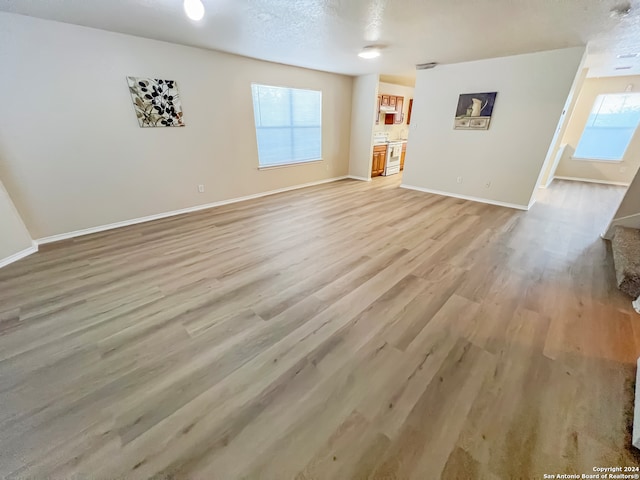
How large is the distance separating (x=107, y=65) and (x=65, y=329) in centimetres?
318

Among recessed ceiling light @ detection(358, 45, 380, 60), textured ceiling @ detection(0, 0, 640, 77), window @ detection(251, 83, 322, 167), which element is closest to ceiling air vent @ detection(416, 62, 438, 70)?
textured ceiling @ detection(0, 0, 640, 77)

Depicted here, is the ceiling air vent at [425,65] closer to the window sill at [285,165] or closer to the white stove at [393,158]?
the white stove at [393,158]

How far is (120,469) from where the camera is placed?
1.09 meters

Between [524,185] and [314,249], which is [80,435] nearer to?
[314,249]

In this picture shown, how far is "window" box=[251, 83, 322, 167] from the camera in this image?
4.75 m

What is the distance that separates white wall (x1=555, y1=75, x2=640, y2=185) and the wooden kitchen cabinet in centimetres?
402

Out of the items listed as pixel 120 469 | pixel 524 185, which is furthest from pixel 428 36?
pixel 120 469

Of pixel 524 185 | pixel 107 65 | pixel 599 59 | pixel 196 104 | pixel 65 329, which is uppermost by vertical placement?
pixel 599 59

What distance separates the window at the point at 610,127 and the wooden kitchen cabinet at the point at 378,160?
4.90m

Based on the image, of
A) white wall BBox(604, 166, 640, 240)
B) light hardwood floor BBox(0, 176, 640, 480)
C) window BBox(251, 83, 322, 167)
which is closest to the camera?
light hardwood floor BBox(0, 176, 640, 480)

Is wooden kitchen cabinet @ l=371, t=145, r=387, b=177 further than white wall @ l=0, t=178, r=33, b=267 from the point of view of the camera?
Yes

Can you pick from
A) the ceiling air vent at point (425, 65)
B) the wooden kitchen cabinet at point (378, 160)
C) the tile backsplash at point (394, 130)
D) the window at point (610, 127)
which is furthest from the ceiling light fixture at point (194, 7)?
the window at point (610, 127)

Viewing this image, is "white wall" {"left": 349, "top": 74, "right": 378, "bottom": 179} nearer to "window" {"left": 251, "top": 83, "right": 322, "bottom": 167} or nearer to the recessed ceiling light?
"window" {"left": 251, "top": 83, "right": 322, "bottom": 167}

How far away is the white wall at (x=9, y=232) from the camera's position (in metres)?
2.71
